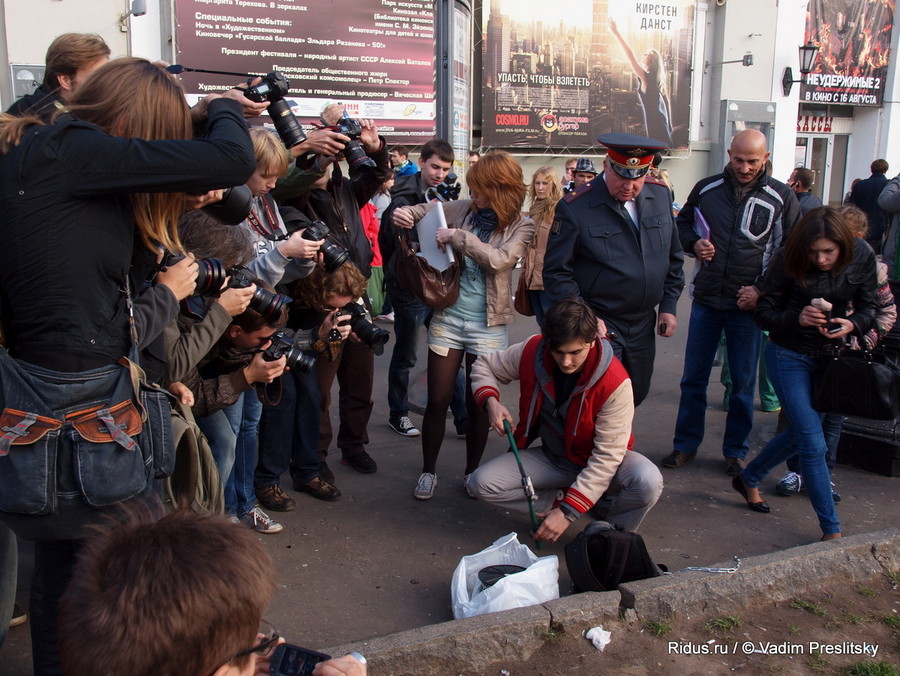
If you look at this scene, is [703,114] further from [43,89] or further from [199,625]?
[199,625]

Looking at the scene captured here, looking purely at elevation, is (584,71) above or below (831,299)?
above

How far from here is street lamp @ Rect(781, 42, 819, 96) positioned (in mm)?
16016

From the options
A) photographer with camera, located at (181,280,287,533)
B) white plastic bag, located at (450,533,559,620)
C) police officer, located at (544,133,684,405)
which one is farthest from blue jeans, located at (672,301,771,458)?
photographer with camera, located at (181,280,287,533)

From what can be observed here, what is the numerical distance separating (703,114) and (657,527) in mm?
13555

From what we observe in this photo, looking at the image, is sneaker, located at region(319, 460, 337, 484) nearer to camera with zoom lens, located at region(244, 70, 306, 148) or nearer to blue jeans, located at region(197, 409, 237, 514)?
blue jeans, located at region(197, 409, 237, 514)

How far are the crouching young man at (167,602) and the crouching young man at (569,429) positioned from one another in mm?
2312

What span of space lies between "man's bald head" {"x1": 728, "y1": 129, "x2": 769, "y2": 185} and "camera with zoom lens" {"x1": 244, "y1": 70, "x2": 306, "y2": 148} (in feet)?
8.57

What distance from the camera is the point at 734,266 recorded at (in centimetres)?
493

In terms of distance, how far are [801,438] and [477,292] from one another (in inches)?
72.5

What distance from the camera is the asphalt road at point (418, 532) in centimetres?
336

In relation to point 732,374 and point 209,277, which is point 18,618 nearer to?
point 209,277

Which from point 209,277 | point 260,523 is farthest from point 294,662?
point 260,523

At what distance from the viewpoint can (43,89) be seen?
3.82 meters

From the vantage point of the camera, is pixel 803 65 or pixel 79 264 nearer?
pixel 79 264
